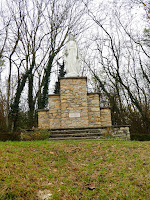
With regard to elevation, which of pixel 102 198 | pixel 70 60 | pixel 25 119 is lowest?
pixel 102 198

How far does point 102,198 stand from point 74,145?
3.24 metres

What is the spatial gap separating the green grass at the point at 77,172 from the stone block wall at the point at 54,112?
12.5ft

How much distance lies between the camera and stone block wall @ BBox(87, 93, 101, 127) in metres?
10.5

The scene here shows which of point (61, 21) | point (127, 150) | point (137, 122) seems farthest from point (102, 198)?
point (61, 21)

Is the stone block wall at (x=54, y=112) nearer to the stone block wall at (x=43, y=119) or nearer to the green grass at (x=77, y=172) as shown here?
the stone block wall at (x=43, y=119)

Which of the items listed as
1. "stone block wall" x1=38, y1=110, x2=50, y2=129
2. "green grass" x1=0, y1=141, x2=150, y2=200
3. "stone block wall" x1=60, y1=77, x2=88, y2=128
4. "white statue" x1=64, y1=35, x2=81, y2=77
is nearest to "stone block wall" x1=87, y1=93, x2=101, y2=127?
"stone block wall" x1=60, y1=77, x2=88, y2=128

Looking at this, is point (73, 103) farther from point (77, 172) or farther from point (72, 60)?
point (77, 172)

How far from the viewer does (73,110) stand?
10.3 metres

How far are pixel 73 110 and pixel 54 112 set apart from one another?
1004 millimetres

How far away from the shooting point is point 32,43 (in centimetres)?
1584

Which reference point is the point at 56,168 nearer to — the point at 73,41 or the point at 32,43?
the point at 73,41

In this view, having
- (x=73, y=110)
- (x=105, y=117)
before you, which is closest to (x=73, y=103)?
(x=73, y=110)

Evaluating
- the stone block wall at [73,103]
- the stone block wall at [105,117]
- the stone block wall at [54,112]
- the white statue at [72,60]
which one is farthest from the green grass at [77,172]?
the white statue at [72,60]

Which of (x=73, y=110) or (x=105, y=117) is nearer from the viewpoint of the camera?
(x=73, y=110)
